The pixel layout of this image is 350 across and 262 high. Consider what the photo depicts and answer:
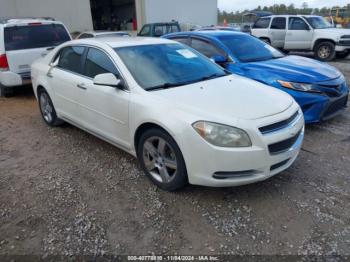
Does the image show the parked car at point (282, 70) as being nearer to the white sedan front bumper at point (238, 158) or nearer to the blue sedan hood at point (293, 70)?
the blue sedan hood at point (293, 70)

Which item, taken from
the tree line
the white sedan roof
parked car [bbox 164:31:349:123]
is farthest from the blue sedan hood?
the tree line

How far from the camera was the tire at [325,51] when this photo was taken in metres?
12.2

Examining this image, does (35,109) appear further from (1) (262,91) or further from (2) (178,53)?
(1) (262,91)

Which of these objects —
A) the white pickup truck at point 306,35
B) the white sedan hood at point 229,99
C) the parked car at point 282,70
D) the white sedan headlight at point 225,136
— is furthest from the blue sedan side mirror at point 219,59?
the white pickup truck at point 306,35

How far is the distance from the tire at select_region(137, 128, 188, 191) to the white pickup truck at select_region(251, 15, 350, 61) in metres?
11.1

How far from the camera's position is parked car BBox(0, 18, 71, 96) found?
682 centimetres

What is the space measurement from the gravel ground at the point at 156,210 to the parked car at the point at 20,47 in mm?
3088

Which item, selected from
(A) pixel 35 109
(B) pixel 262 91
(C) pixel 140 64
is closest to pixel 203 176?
(B) pixel 262 91

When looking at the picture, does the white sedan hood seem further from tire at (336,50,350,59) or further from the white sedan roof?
tire at (336,50,350,59)

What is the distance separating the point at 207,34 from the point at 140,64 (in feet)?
9.72

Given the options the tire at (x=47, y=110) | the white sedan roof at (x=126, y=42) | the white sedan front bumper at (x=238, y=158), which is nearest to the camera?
the white sedan front bumper at (x=238, y=158)

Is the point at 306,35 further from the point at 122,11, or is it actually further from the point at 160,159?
the point at 122,11

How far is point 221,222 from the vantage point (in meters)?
2.97

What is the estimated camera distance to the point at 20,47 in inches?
275
